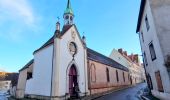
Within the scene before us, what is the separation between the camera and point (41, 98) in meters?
16.2

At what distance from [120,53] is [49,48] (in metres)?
34.8

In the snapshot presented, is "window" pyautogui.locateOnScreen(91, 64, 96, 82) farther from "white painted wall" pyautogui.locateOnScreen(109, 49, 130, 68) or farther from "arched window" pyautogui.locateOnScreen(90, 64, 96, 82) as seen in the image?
"white painted wall" pyautogui.locateOnScreen(109, 49, 130, 68)

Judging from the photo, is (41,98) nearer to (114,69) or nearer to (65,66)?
(65,66)

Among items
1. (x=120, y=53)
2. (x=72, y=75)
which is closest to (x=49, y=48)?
(x=72, y=75)

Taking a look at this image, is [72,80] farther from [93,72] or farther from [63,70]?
[93,72]

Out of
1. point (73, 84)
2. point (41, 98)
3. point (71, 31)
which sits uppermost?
point (71, 31)

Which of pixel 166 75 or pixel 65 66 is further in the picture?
pixel 65 66

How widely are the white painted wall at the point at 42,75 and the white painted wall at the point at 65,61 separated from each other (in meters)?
1.16

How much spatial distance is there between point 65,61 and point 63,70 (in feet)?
3.76

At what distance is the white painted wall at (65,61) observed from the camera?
1550cm

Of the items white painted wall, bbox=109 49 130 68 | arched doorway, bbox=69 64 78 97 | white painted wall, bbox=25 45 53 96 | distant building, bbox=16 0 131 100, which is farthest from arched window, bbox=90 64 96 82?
white painted wall, bbox=109 49 130 68

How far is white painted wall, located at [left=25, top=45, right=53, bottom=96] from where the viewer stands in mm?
15952

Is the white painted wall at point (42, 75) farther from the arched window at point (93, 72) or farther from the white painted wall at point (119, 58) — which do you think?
the white painted wall at point (119, 58)

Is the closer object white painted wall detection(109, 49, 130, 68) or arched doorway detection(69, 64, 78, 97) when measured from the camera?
arched doorway detection(69, 64, 78, 97)
